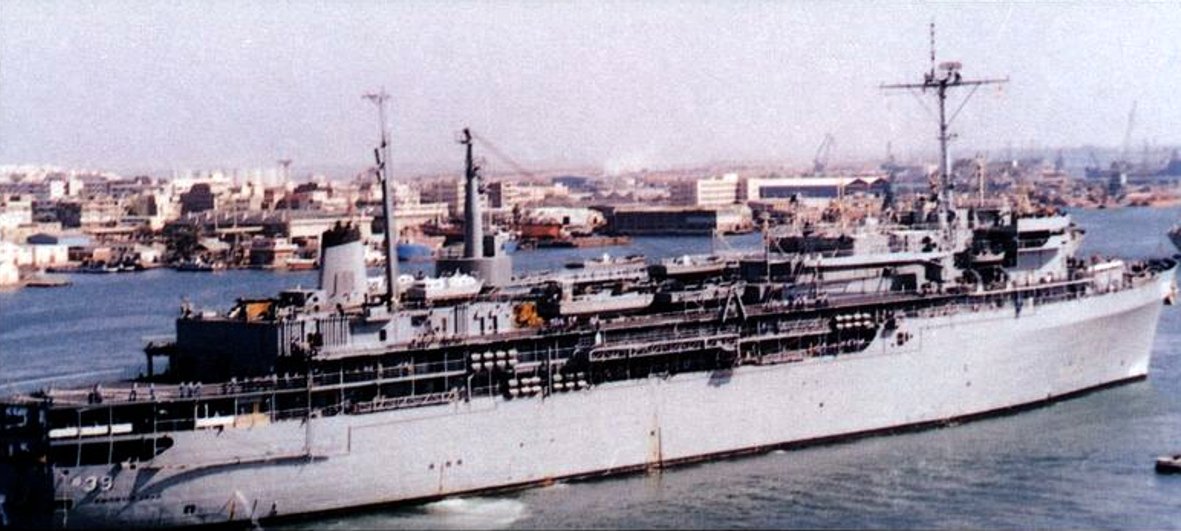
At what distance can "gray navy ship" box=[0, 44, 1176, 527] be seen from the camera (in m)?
22.1

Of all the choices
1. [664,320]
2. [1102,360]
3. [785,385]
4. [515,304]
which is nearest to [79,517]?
[515,304]

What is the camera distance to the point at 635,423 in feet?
87.2

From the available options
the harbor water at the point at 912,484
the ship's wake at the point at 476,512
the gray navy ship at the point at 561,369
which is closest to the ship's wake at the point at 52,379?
the harbor water at the point at 912,484

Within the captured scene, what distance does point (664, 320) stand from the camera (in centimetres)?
2727

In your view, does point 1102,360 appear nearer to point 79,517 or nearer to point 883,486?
point 883,486

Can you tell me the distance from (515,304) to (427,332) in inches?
81.7

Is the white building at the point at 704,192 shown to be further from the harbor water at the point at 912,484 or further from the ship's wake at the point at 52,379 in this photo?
the ship's wake at the point at 52,379

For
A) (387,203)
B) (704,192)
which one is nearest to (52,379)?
(387,203)

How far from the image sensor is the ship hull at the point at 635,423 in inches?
873

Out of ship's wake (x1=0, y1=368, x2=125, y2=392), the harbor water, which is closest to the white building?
the harbor water

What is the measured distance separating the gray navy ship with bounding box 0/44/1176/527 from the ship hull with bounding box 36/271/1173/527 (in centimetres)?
4

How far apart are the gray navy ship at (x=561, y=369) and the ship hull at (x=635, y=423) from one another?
0.04m

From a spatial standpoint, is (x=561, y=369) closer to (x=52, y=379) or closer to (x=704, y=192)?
(x=52, y=379)

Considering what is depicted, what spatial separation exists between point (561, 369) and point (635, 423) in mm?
1786
